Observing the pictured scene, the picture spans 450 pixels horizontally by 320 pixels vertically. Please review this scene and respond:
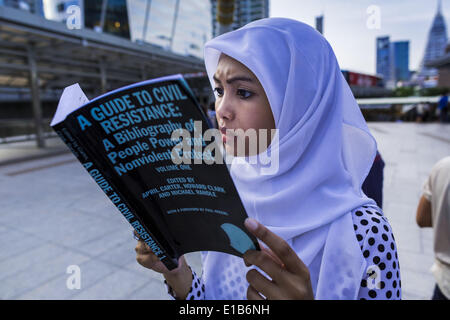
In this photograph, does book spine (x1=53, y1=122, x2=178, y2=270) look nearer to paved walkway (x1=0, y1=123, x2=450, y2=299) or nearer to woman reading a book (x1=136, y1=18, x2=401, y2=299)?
woman reading a book (x1=136, y1=18, x2=401, y2=299)

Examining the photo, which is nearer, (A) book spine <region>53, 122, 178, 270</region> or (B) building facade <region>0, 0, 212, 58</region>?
(A) book spine <region>53, 122, 178, 270</region>

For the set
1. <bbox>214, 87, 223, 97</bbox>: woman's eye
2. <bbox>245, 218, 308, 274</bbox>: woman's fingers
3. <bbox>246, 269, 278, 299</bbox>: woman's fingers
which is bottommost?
<bbox>246, 269, 278, 299</bbox>: woman's fingers

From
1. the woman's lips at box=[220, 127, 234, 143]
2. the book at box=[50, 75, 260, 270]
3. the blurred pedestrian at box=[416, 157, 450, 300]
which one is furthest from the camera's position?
the blurred pedestrian at box=[416, 157, 450, 300]

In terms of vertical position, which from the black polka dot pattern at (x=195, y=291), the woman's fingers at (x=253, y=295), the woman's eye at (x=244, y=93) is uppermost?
the woman's eye at (x=244, y=93)

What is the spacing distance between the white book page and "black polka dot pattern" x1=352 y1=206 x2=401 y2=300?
77 centimetres

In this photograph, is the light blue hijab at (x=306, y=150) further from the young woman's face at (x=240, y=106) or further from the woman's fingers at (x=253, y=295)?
the woman's fingers at (x=253, y=295)

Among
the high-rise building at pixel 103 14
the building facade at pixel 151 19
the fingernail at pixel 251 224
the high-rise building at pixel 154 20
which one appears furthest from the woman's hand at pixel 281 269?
the high-rise building at pixel 103 14

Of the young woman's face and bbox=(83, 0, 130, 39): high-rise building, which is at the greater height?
bbox=(83, 0, 130, 39): high-rise building

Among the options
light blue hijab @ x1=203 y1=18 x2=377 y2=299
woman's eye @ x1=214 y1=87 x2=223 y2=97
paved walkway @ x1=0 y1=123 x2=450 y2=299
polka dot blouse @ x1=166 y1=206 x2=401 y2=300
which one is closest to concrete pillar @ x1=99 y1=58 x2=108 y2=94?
paved walkway @ x1=0 y1=123 x2=450 y2=299

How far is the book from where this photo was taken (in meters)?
0.51

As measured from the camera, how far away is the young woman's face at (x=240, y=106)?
2.85 ft

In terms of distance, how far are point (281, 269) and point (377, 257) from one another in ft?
1.22

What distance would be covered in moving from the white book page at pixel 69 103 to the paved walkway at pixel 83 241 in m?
2.44
